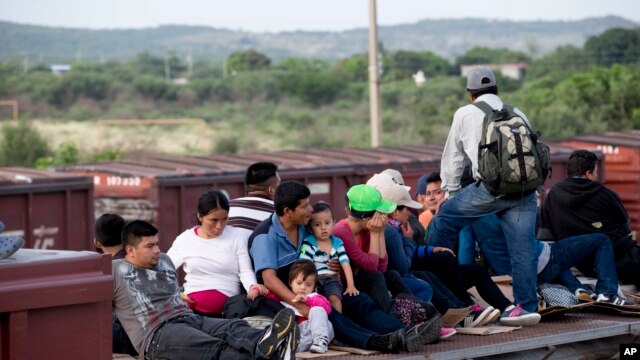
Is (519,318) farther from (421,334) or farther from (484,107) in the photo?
(484,107)

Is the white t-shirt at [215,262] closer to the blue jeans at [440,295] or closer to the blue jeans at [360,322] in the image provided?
the blue jeans at [360,322]

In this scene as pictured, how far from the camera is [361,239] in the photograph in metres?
7.63

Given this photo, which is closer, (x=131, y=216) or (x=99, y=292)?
(x=99, y=292)

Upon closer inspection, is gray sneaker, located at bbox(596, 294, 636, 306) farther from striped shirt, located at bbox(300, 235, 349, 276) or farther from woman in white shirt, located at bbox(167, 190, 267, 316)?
woman in white shirt, located at bbox(167, 190, 267, 316)

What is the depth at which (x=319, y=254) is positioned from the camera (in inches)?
286

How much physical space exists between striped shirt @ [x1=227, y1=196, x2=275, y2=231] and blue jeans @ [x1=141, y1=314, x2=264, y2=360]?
1.25 m

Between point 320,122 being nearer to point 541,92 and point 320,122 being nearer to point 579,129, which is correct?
point 541,92

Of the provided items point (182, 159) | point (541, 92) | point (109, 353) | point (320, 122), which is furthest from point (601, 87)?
point (109, 353)

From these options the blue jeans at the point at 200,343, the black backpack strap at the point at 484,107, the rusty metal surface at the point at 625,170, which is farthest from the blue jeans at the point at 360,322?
the rusty metal surface at the point at 625,170

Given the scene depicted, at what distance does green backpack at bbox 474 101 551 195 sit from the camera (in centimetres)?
760

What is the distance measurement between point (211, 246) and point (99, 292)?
1774 mm

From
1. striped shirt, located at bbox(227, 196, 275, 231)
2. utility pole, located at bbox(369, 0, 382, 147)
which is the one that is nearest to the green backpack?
striped shirt, located at bbox(227, 196, 275, 231)

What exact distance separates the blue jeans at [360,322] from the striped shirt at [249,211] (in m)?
0.87

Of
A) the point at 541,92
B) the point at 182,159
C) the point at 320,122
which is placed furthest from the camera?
the point at 320,122
